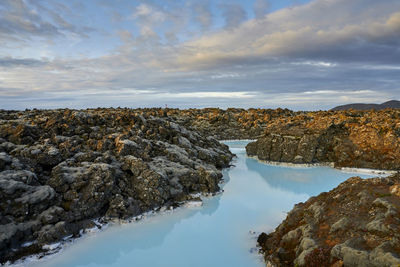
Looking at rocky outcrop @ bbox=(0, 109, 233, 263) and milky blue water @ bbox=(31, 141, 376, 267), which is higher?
rocky outcrop @ bbox=(0, 109, 233, 263)

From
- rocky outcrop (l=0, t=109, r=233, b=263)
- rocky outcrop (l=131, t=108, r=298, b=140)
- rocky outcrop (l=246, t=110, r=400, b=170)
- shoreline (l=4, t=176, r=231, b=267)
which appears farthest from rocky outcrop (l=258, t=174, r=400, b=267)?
rocky outcrop (l=131, t=108, r=298, b=140)

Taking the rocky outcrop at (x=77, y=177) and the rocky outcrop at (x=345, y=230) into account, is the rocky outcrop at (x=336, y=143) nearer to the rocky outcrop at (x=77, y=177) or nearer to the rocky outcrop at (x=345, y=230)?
the rocky outcrop at (x=77, y=177)

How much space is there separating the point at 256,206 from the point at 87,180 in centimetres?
1536

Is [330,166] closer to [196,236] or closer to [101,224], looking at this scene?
[196,236]

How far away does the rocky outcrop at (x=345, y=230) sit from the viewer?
10305 mm

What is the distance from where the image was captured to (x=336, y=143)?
134 ft

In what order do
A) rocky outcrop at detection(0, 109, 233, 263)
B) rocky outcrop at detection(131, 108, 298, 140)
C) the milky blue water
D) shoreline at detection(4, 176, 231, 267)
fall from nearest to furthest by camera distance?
1. shoreline at detection(4, 176, 231, 267)
2. the milky blue water
3. rocky outcrop at detection(0, 109, 233, 263)
4. rocky outcrop at detection(131, 108, 298, 140)

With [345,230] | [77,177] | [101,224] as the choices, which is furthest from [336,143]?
[77,177]

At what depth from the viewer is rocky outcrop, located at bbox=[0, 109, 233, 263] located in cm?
→ 1702

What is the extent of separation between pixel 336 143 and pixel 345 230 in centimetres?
3285

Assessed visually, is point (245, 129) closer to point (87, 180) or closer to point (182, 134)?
point (182, 134)

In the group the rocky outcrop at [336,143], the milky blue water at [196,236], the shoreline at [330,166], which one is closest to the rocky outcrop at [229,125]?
the rocky outcrop at [336,143]

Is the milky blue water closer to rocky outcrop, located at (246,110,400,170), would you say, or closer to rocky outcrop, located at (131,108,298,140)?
rocky outcrop, located at (246,110,400,170)

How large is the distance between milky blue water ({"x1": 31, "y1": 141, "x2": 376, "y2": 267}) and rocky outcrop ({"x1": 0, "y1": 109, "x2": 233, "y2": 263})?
1.76 m
